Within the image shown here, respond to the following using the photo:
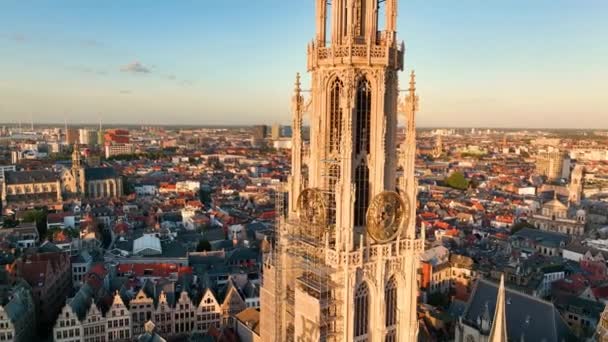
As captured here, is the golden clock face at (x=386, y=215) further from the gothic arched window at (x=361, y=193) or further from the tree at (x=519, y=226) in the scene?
the tree at (x=519, y=226)

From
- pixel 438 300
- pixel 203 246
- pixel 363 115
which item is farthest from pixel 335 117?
pixel 203 246

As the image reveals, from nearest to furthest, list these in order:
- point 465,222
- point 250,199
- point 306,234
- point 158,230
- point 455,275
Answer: point 306,234
point 455,275
point 158,230
point 465,222
point 250,199

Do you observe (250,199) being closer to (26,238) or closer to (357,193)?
(26,238)

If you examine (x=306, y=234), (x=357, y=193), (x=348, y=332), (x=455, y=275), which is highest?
(x=357, y=193)

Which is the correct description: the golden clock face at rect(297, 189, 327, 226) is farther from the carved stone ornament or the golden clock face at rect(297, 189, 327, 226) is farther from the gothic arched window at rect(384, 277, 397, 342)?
the gothic arched window at rect(384, 277, 397, 342)

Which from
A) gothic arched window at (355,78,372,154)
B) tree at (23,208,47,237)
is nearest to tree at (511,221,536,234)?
gothic arched window at (355,78,372,154)

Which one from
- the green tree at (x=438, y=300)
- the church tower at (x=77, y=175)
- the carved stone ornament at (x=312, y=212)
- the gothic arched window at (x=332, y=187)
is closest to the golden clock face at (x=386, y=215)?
the gothic arched window at (x=332, y=187)

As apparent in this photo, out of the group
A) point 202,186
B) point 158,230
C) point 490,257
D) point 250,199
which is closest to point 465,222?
point 490,257

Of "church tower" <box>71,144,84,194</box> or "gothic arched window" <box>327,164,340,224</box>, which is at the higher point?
"gothic arched window" <box>327,164,340,224</box>
